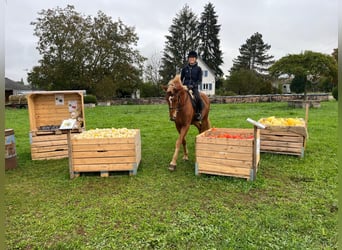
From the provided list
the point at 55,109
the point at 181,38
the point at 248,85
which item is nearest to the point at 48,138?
the point at 55,109

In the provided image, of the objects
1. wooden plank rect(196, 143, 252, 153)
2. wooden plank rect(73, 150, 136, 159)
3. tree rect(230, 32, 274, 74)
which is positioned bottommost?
wooden plank rect(73, 150, 136, 159)

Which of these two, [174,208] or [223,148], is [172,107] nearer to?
[223,148]

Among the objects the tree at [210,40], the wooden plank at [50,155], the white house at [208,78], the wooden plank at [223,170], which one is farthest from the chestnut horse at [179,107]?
the tree at [210,40]

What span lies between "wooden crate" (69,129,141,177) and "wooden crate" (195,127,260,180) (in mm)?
1280

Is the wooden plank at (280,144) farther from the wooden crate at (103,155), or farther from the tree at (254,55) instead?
the tree at (254,55)

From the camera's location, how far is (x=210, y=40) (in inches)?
1556

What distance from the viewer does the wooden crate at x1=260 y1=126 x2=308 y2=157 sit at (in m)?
5.64

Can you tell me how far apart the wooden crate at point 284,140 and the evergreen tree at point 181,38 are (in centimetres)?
3410

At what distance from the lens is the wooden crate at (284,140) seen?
564cm

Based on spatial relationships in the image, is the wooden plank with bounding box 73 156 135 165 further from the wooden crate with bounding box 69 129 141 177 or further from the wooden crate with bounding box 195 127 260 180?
the wooden crate with bounding box 195 127 260 180

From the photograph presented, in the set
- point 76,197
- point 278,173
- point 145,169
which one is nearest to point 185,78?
point 145,169

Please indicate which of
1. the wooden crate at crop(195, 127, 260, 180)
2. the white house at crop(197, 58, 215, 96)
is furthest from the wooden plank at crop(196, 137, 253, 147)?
the white house at crop(197, 58, 215, 96)

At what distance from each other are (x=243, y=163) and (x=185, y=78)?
2.39 meters

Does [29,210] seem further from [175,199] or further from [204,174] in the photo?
[204,174]
